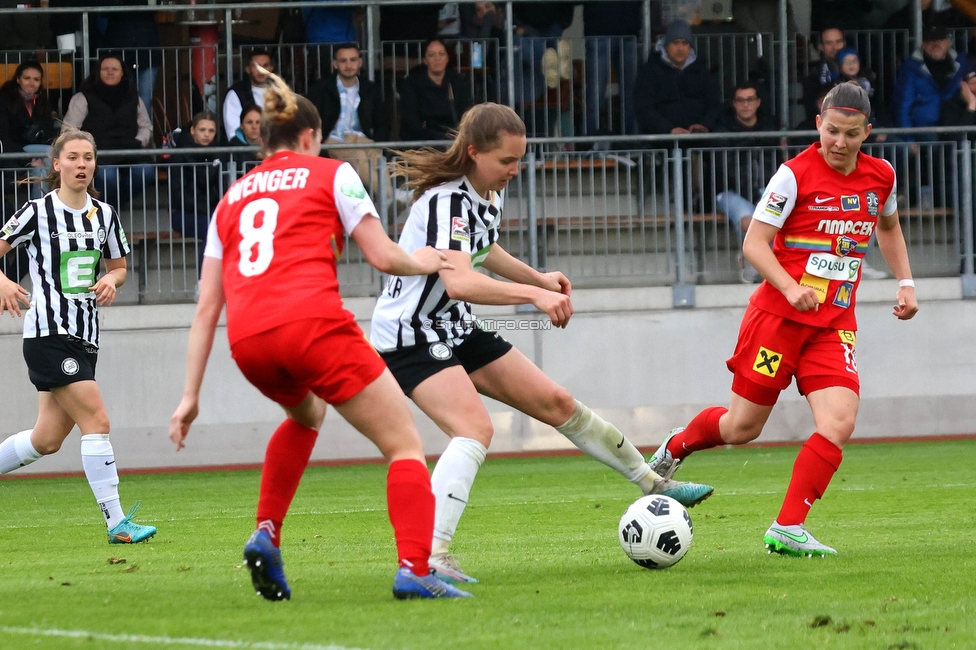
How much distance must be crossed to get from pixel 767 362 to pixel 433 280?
171cm

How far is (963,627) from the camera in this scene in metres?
4.17

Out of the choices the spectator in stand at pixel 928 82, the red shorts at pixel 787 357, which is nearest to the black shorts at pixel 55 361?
the red shorts at pixel 787 357

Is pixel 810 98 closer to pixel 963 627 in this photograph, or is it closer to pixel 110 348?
pixel 110 348

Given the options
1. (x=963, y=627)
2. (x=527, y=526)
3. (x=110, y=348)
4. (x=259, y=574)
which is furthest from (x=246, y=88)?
(x=963, y=627)

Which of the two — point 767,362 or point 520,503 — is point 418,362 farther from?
point 520,503

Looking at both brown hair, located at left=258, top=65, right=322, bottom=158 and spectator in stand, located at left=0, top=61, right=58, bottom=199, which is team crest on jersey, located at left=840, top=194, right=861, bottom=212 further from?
spectator in stand, located at left=0, top=61, right=58, bottom=199

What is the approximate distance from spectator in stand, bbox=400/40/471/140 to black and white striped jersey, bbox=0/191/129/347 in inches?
258

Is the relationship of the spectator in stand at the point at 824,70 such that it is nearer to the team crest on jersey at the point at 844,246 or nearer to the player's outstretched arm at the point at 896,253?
the player's outstretched arm at the point at 896,253

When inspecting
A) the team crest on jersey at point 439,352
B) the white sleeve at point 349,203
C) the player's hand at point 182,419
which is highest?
the white sleeve at point 349,203

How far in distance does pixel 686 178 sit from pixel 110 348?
19.3ft

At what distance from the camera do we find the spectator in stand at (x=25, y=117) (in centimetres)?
1355

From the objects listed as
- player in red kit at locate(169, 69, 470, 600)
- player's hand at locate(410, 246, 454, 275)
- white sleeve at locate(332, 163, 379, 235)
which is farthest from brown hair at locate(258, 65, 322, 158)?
player's hand at locate(410, 246, 454, 275)

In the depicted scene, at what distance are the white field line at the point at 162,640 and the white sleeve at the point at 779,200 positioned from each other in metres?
3.10

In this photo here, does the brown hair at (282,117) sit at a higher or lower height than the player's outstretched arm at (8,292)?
higher
